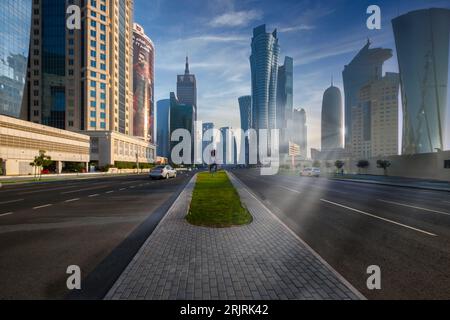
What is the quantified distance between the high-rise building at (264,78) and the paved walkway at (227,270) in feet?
618

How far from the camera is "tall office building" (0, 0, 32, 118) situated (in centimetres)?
6719

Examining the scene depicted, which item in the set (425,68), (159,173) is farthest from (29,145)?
(425,68)

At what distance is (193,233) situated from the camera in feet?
21.1

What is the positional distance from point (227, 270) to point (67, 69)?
304ft

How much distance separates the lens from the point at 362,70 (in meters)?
186

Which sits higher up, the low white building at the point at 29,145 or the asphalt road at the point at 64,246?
the low white building at the point at 29,145

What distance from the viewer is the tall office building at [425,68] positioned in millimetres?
70688

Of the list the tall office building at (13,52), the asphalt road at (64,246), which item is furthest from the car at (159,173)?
the tall office building at (13,52)

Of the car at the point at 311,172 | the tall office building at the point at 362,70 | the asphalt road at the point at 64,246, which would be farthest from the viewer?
the tall office building at the point at 362,70

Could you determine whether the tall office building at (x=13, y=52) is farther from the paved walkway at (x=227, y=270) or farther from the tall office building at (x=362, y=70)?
the tall office building at (x=362, y=70)

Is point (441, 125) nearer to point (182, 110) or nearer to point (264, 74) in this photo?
point (264, 74)

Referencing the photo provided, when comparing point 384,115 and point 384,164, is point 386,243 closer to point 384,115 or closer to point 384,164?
point 384,164

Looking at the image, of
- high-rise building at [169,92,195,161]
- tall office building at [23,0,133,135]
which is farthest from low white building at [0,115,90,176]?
high-rise building at [169,92,195,161]
